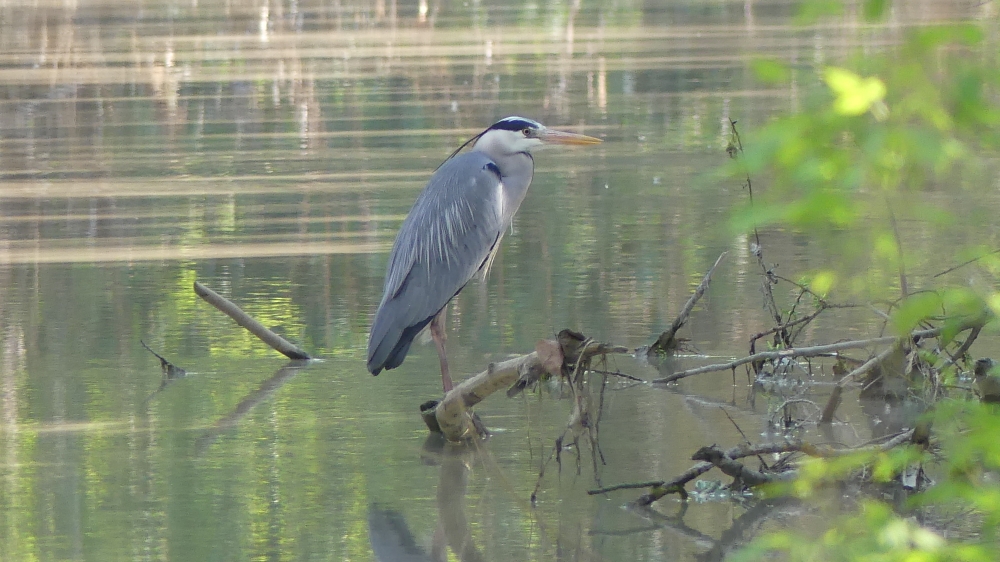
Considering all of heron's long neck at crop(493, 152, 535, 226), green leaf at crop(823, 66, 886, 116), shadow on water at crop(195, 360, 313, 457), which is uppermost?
green leaf at crop(823, 66, 886, 116)

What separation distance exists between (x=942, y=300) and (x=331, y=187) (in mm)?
11877

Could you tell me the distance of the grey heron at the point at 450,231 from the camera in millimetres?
7191

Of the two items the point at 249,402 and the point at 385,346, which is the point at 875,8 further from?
the point at 249,402

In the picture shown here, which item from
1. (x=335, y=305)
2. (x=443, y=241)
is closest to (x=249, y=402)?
(x=443, y=241)

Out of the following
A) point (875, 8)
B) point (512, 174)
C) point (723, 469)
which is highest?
point (875, 8)

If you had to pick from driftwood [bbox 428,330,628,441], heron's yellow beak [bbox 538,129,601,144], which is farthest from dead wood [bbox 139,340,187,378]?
heron's yellow beak [bbox 538,129,601,144]

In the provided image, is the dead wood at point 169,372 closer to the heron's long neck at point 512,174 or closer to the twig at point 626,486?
the heron's long neck at point 512,174

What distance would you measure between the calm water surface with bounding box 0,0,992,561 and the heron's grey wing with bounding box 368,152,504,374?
517mm

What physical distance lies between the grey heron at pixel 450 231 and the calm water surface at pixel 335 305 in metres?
0.45

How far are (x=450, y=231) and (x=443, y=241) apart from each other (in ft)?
0.20

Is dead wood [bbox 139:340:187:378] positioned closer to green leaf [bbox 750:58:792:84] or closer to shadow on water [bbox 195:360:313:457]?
shadow on water [bbox 195:360:313:457]

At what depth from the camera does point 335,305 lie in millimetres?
9703

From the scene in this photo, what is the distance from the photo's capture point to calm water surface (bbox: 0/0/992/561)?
225 inches

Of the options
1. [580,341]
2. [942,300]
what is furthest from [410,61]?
[942,300]
